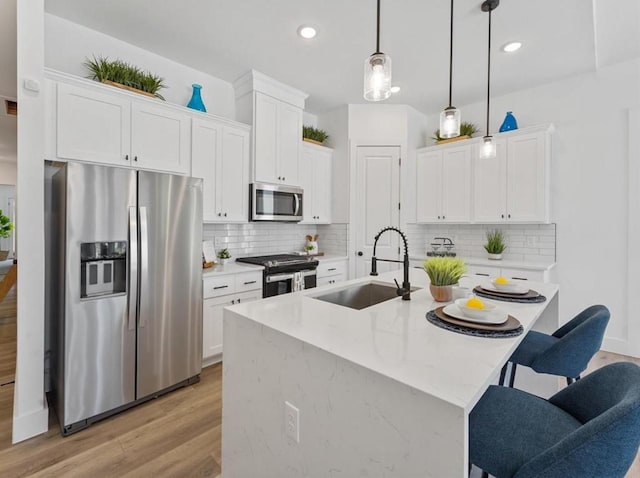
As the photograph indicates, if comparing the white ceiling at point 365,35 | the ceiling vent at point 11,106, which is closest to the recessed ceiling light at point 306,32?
the white ceiling at point 365,35

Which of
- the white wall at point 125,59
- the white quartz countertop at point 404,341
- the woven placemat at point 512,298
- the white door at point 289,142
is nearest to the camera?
the white quartz countertop at point 404,341

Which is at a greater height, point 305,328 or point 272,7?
point 272,7

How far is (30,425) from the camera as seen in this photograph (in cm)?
187

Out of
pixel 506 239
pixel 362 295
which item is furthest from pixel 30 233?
pixel 506 239

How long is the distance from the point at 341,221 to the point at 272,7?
2512 mm

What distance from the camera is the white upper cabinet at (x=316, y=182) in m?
4.05

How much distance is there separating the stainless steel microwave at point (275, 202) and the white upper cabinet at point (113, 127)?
2.60 ft

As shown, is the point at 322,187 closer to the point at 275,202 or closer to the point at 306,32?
the point at 275,202

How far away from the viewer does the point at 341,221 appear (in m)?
4.25

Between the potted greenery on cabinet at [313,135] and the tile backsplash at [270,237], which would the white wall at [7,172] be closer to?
the tile backsplash at [270,237]

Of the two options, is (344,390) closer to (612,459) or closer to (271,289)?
(612,459)

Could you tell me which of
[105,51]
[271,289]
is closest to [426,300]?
[271,289]

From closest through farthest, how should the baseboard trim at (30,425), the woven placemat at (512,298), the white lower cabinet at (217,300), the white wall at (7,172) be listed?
the woven placemat at (512,298) → the baseboard trim at (30,425) → the white lower cabinet at (217,300) → the white wall at (7,172)

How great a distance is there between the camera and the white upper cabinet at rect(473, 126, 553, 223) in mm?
3312
